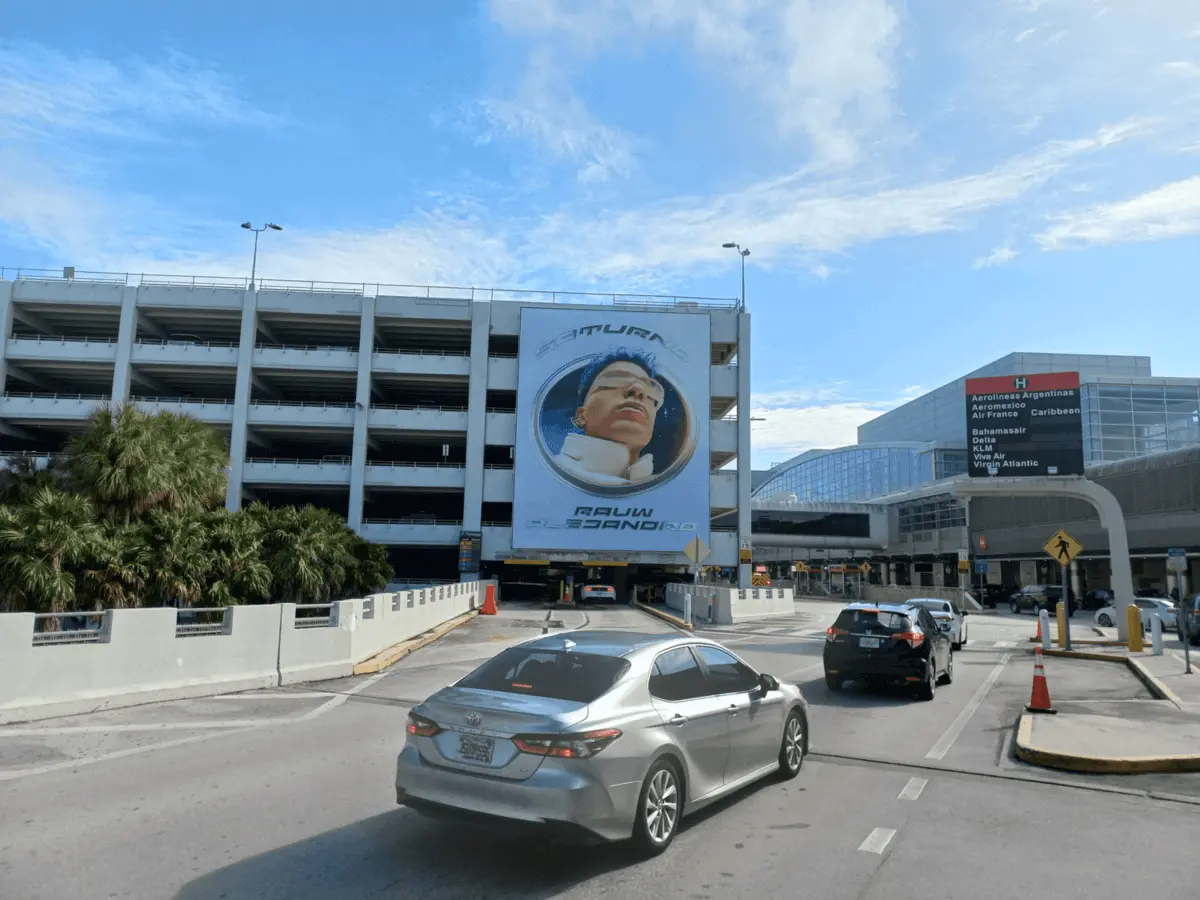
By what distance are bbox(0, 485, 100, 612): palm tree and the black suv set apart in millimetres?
14821

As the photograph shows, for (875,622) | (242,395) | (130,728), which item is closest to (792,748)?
(875,622)

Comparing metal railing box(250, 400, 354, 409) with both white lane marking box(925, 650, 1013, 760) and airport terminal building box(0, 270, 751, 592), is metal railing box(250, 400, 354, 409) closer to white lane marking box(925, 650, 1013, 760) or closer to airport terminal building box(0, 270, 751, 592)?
airport terminal building box(0, 270, 751, 592)

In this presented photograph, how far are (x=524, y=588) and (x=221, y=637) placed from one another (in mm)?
44591

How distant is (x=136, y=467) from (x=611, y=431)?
31413 millimetres

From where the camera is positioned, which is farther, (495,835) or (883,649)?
(883,649)

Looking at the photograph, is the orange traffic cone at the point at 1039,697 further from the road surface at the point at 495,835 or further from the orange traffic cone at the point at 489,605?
the orange traffic cone at the point at 489,605

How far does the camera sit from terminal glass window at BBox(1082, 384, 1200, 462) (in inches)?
2719

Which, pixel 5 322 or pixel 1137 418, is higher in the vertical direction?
pixel 5 322

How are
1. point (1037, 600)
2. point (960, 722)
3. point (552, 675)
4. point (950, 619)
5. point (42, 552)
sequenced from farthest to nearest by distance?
point (1037, 600) → point (950, 619) → point (42, 552) → point (960, 722) → point (552, 675)

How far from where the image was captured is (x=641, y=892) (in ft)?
16.4

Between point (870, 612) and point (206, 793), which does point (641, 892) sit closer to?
point (206, 793)

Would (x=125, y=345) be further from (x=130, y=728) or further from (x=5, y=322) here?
(x=130, y=728)

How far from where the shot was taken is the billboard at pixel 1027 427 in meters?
25.1

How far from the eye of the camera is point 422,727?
18.8 ft
